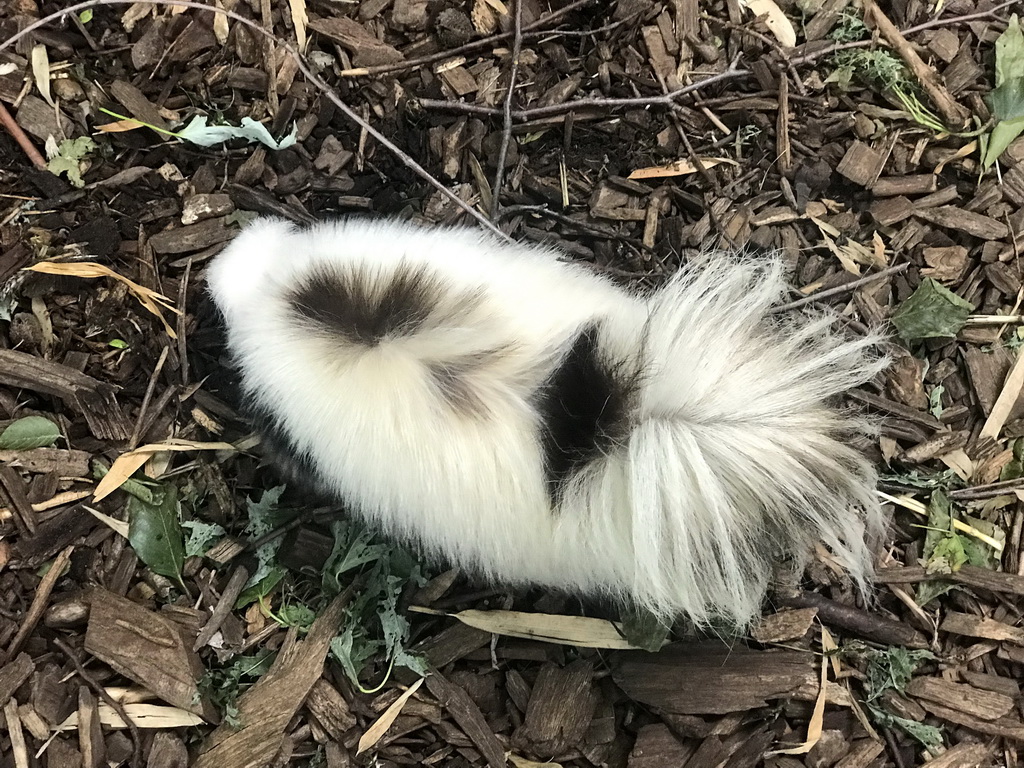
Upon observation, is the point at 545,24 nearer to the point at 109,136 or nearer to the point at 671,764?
the point at 109,136

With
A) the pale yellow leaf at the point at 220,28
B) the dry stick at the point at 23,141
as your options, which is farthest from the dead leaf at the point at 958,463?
the dry stick at the point at 23,141

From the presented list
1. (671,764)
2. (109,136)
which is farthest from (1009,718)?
(109,136)

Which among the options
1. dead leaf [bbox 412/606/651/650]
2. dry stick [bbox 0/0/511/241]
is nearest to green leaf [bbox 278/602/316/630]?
dead leaf [bbox 412/606/651/650]

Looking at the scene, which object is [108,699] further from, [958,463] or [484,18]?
[958,463]

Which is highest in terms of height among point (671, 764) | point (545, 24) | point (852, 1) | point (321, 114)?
point (852, 1)

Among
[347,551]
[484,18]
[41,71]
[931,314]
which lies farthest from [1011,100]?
[41,71]

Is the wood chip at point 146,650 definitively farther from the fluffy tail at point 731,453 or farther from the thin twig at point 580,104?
the thin twig at point 580,104
